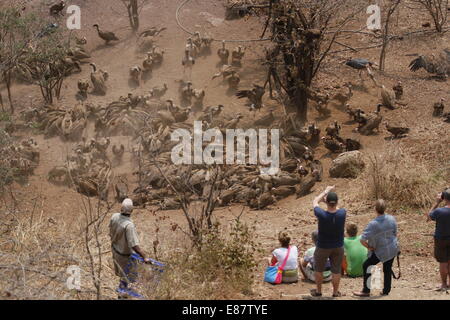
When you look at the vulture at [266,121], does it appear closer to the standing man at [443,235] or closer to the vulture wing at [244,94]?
the vulture wing at [244,94]

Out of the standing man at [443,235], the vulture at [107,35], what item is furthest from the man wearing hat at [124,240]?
the vulture at [107,35]

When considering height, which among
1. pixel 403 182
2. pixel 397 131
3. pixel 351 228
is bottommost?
pixel 351 228

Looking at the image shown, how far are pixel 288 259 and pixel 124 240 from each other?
2.26m

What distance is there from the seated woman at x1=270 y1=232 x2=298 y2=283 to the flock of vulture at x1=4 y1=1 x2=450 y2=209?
12.5 ft

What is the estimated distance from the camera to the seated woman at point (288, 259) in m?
10.6

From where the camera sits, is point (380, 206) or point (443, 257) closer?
point (380, 206)

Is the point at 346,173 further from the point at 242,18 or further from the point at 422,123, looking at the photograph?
the point at 242,18

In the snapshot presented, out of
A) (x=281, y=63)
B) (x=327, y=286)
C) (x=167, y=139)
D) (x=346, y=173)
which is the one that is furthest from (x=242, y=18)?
(x=327, y=286)

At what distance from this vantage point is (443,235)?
9891 mm

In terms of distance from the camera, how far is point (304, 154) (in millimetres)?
17234

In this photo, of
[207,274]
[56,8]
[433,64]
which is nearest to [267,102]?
[433,64]

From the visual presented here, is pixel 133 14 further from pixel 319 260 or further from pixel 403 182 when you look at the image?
pixel 319 260

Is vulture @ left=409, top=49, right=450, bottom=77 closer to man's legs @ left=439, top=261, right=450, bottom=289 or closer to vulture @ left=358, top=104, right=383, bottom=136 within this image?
vulture @ left=358, top=104, right=383, bottom=136

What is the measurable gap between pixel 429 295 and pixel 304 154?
7518 mm
